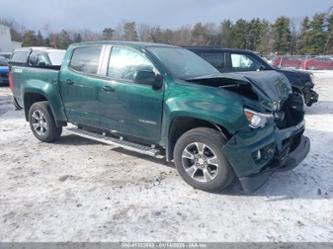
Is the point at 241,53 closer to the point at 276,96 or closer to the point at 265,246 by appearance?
the point at 276,96

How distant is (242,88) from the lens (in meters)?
3.90

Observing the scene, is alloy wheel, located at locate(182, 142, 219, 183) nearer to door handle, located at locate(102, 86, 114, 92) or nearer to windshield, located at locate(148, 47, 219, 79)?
windshield, located at locate(148, 47, 219, 79)

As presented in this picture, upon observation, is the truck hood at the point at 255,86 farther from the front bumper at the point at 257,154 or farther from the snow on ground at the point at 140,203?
the snow on ground at the point at 140,203

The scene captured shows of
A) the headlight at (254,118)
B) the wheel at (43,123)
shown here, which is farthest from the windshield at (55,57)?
the headlight at (254,118)

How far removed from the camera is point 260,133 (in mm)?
3689

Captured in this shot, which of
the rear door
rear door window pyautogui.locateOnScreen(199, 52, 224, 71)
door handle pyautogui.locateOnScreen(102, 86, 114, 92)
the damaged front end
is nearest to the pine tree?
rear door window pyautogui.locateOnScreen(199, 52, 224, 71)

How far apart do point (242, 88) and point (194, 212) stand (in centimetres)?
160

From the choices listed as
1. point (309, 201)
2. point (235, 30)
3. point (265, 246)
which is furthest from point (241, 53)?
point (235, 30)

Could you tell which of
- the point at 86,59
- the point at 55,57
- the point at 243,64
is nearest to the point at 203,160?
the point at 86,59

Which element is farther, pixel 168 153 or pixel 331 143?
pixel 331 143

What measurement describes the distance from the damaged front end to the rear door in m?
1.72

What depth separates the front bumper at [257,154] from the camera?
3.63 m

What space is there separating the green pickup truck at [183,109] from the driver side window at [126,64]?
15 millimetres

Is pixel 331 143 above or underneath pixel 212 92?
underneath
